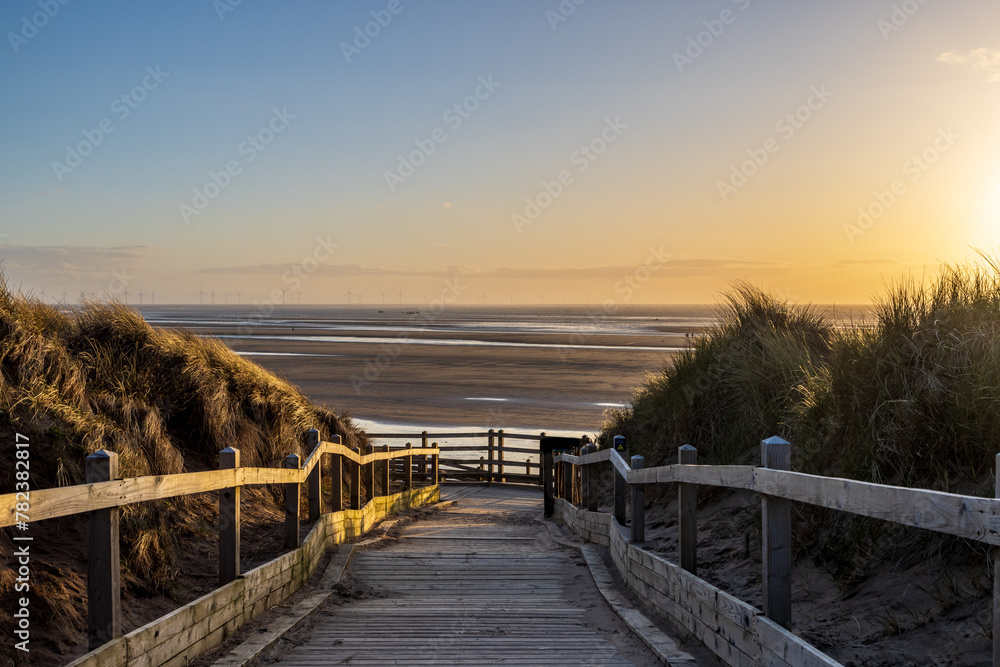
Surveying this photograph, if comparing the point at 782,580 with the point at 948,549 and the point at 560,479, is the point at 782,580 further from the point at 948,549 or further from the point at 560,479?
the point at 560,479

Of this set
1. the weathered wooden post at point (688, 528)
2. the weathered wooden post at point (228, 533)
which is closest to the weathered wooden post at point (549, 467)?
the weathered wooden post at point (688, 528)

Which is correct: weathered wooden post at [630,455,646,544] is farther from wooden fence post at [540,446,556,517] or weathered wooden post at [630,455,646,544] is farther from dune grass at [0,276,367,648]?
wooden fence post at [540,446,556,517]

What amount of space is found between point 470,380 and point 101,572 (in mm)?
36008

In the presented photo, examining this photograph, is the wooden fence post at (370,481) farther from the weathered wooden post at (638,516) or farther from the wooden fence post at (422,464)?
the weathered wooden post at (638,516)

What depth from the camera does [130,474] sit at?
635 cm

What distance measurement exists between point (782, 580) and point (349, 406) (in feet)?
87.9

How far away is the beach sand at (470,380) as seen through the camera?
28016 mm

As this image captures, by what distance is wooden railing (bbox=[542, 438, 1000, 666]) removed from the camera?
9.20 feet

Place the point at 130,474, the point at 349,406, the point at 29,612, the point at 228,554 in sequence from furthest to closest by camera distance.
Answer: the point at 349,406 < the point at 130,474 < the point at 228,554 < the point at 29,612

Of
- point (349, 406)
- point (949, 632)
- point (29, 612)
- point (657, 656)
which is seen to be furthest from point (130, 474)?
point (349, 406)

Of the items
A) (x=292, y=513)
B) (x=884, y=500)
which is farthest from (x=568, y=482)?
(x=884, y=500)

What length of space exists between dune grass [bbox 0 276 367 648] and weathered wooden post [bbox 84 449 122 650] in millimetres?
831

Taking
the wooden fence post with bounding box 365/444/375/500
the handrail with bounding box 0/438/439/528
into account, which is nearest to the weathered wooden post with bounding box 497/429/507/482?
the wooden fence post with bounding box 365/444/375/500

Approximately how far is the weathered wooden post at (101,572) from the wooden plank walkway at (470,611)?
54.9 inches
